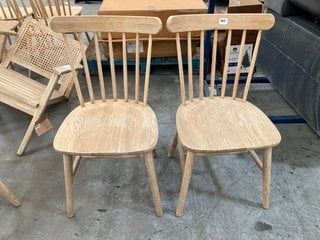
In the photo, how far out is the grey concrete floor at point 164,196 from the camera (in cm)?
133

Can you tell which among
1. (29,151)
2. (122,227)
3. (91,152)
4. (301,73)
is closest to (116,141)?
(91,152)

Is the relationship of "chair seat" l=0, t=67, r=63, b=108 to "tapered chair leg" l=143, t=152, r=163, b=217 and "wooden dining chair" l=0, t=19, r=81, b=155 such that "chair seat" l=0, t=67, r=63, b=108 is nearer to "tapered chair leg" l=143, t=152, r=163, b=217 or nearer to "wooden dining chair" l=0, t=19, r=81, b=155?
"wooden dining chair" l=0, t=19, r=81, b=155

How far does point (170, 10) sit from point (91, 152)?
1517mm

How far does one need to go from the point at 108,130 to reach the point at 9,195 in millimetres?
607

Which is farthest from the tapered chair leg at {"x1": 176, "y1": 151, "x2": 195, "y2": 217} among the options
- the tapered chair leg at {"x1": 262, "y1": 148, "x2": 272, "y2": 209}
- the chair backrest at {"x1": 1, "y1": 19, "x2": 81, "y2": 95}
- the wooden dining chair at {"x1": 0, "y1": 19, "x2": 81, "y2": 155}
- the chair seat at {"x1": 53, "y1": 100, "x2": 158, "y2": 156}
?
the chair backrest at {"x1": 1, "y1": 19, "x2": 81, "y2": 95}

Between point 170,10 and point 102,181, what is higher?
point 170,10

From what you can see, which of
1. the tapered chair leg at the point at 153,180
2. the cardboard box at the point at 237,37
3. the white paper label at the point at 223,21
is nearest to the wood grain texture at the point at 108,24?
the white paper label at the point at 223,21

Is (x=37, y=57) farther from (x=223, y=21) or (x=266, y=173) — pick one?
(x=266, y=173)

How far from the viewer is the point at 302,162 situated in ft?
5.54

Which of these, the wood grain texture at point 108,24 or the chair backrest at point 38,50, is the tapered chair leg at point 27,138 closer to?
the chair backrest at point 38,50

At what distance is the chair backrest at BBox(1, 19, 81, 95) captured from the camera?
212 cm

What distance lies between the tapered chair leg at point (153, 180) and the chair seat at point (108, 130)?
7 centimetres

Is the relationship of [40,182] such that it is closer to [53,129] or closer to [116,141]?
[53,129]

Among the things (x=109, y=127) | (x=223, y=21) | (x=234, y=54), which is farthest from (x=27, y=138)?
(x=234, y=54)
